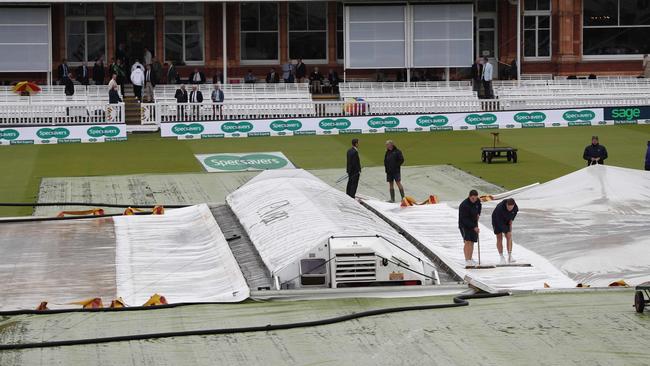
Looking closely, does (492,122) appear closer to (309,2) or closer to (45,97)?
(309,2)

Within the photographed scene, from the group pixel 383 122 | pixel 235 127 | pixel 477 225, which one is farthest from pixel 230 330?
pixel 383 122

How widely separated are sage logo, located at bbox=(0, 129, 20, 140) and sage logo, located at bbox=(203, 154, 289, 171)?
7644 millimetres

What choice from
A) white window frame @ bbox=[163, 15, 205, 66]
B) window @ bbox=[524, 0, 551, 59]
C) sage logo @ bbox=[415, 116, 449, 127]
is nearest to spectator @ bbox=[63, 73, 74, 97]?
white window frame @ bbox=[163, 15, 205, 66]

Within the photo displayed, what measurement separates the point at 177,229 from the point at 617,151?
63.2 feet

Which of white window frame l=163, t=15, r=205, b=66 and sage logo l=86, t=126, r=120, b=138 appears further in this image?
white window frame l=163, t=15, r=205, b=66

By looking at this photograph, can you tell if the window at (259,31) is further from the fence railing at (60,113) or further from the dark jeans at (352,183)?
the dark jeans at (352,183)

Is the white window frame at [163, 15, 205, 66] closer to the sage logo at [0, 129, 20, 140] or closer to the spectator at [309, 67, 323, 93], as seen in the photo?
the spectator at [309, 67, 323, 93]

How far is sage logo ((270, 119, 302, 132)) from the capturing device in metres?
48.1

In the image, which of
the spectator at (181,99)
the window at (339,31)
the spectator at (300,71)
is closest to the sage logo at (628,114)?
the spectator at (300,71)

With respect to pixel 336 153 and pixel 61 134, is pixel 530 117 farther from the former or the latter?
pixel 61 134

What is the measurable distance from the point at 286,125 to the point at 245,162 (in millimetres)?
6789

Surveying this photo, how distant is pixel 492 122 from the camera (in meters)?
49.7

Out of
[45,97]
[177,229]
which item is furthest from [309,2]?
[177,229]

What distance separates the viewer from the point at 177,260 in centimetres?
2536
